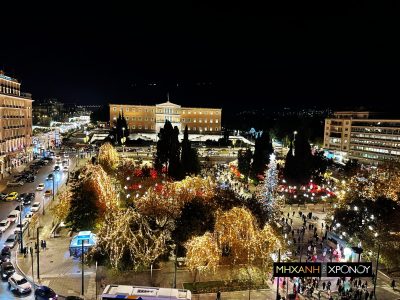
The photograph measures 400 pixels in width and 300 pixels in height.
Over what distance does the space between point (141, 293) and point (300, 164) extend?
99.6 ft

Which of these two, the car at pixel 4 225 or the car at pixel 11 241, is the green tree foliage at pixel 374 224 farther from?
the car at pixel 4 225

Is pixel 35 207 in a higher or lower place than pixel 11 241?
higher

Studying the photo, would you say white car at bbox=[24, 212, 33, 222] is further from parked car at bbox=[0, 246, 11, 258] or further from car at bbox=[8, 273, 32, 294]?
car at bbox=[8, 273, 32, 294]

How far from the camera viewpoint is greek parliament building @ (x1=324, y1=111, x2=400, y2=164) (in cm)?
6544

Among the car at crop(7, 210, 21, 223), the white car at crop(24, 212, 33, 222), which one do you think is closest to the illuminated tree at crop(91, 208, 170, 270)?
the car at crop(7, 210, 21, 223)

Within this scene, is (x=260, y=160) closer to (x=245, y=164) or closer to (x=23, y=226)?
(x=245, y=164)

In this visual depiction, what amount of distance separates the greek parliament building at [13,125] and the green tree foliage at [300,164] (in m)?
36.6

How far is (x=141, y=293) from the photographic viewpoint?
55.8 feet

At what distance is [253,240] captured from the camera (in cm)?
2023

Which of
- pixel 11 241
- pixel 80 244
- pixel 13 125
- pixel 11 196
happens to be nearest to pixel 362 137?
pixel 13 125

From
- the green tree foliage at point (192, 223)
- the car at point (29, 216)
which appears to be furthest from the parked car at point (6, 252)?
the green tree foliage at point (192, 223)

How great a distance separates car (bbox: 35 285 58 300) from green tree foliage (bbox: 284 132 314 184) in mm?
31220

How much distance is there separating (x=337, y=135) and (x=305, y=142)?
1539 inches

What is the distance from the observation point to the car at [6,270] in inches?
816
